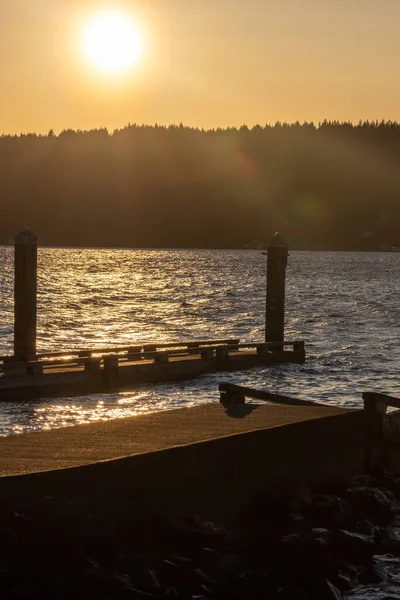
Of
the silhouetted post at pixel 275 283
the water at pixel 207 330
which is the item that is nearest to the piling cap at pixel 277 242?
the silhouetted post at pixel 275 283

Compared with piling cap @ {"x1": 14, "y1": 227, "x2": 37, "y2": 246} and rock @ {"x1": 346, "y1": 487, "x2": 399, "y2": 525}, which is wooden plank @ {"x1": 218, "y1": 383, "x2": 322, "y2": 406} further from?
piling cap @ {"x1": 14, "y1": 227, "x2": 37, "y2": 246}

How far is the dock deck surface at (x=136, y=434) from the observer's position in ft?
28.8

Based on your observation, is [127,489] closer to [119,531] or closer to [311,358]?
[119,531]

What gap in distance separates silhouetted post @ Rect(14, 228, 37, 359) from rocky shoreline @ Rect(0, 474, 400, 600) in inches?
395

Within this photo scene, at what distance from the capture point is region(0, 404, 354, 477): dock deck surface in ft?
28.8

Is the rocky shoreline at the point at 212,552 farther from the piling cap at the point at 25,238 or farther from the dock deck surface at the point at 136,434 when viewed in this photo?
the piling cap at the point at 25,238

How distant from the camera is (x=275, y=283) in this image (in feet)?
80.6

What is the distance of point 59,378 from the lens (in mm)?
18547

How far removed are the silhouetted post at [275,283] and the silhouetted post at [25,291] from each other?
23.2ft

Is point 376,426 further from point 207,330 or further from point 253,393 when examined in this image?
point 207,330

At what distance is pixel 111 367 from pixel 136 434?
9379 mm

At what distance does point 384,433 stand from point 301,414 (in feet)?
3.64

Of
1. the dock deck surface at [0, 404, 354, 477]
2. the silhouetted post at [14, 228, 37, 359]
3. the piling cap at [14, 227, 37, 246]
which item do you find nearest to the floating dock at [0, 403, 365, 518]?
the dock deck surface at [0, 404, 354, 477]

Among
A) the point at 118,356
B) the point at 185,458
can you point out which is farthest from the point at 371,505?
the point at 118,356
